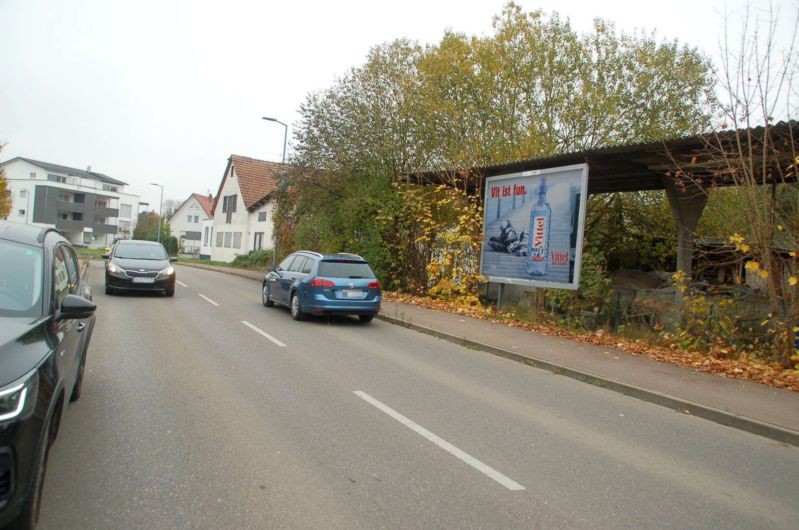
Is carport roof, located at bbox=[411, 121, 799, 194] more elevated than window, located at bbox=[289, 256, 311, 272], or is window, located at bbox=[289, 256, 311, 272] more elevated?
carport roof, located at bbox=[411, 121, 799, 194]

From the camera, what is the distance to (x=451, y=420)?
18.5 ft

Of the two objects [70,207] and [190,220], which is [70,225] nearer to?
[70,207]

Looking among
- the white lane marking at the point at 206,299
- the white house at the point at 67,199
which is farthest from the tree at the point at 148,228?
the white lane marking at the point at 206,299

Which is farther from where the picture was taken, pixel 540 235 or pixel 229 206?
pixel 229 206

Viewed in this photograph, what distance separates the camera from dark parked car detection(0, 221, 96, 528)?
2689mm

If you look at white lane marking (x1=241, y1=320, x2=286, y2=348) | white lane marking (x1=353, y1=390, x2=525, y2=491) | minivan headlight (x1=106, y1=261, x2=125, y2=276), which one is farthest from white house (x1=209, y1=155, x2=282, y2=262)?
white lane marking (x1=353, y1=390, x2=525, y2=491)

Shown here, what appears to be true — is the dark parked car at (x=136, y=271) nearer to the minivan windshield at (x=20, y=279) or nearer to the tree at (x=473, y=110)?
the tree at (x=473, y=110)

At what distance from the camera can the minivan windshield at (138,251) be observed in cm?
1577

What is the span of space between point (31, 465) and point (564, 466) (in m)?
3.69

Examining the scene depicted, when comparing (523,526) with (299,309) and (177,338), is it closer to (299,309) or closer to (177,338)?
(177,338)

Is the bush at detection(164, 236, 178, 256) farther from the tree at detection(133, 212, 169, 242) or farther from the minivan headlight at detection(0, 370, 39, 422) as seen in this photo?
the minivan headlight at detection(0, 370, 39, 422)

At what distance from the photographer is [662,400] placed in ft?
23.0

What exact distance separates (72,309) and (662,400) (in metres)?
6.48

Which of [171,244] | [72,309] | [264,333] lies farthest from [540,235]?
[171,244]
